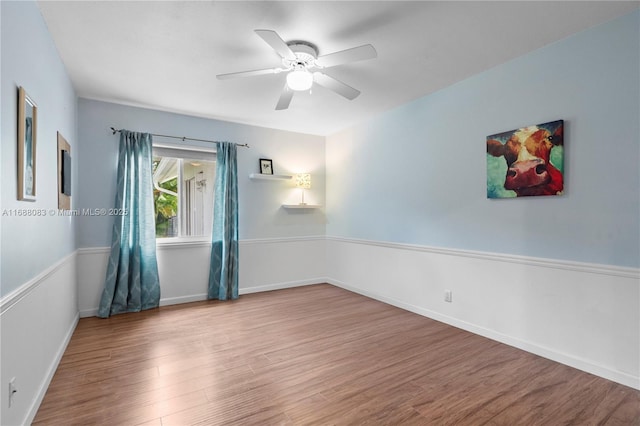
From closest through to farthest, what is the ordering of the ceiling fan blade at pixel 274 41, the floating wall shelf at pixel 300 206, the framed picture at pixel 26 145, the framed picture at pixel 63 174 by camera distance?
1. the framed picture at pixel 26 145
2. the ceiling fan blade at pixel 274 41
3. the framed picture at pixel 63 174
4. the floating wall shelf at pixel 300 206

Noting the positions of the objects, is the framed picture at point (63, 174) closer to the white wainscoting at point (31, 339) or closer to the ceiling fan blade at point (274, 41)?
the white wainscoting at point (31, 339)

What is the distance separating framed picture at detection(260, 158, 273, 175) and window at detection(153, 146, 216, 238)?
0.70 m

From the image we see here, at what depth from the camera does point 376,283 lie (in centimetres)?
435

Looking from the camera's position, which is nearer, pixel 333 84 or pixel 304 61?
pixel 304 61

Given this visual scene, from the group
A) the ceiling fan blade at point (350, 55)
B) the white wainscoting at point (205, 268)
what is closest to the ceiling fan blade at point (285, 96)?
the ceiling fan blade at point (350, 55)

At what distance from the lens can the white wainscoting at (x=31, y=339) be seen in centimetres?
146

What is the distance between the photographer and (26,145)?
1750 millimetres

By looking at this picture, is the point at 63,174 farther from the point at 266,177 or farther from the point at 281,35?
the point at 266,177

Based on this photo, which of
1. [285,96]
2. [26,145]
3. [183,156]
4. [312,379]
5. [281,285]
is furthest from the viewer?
[281,285]

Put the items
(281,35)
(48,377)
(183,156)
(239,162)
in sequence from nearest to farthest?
(48,377) < (281,35) < (183,156) < (239,162)

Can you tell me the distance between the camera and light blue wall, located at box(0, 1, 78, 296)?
59.0 inches

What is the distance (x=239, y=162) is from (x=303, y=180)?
1045mm

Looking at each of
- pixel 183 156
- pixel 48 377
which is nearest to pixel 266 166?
pixel 183 156

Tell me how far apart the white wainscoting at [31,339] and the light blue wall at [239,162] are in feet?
4.08
